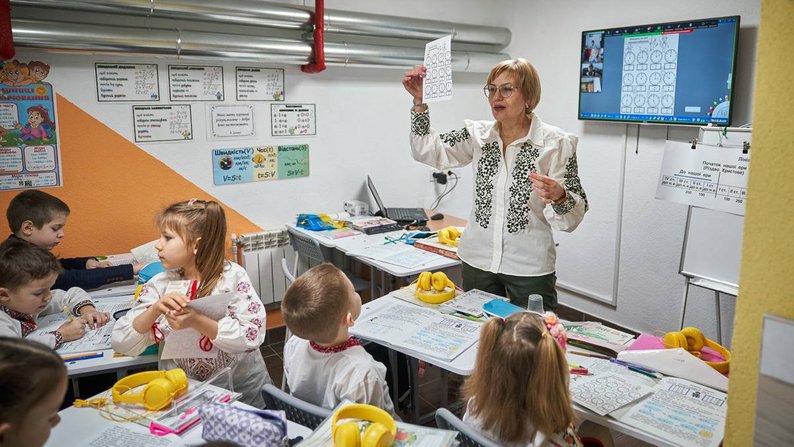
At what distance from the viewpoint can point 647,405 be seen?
1675 mm

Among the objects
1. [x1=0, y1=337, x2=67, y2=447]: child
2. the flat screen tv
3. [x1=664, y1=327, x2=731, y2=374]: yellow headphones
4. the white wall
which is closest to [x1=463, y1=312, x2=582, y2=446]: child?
[x1=664, y1=327, x2=731, y2=374]: yellow headphones

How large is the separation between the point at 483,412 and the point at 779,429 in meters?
0.65

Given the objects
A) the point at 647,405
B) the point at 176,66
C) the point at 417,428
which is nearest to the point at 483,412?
the point at 417,428

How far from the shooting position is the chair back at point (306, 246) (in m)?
3.66

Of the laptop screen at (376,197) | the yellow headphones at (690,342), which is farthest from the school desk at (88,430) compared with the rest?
the laptop screen at (376,197)

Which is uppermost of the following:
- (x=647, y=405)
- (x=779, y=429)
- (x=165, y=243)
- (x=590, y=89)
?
(x=590, y=89)

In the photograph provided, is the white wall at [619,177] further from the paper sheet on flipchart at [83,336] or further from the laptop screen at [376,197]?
the paper sheet on flipchart at [83,336]

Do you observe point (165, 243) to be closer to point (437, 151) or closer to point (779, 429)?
point (437, 151)

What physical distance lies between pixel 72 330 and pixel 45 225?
0.76 m

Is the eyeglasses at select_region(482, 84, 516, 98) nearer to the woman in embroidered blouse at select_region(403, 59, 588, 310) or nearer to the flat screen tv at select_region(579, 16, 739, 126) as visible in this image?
the woman in embroidered blouse at select_region(403, 59, 588, 310)

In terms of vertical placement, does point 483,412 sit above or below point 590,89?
below

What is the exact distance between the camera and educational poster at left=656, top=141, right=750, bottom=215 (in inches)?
113

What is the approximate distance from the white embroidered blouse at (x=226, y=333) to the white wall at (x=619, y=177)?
265cm

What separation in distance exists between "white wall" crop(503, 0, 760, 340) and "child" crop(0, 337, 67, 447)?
330 cm
